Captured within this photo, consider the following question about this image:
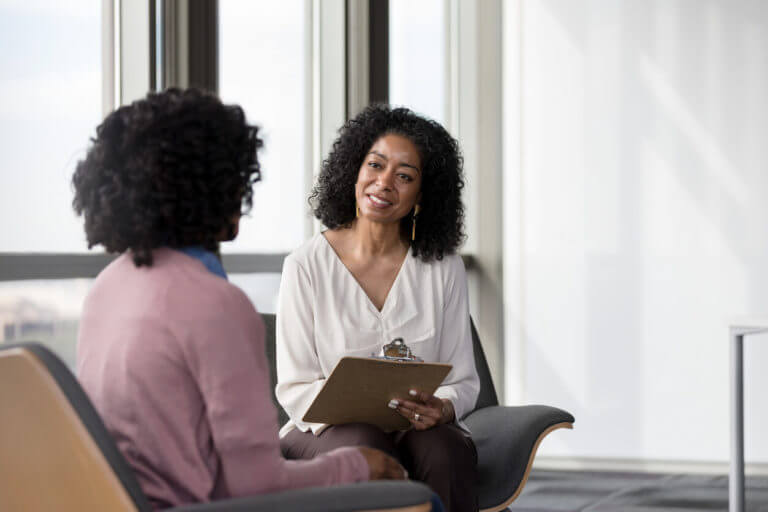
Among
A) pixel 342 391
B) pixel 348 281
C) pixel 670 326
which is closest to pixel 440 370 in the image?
pixel 342 391

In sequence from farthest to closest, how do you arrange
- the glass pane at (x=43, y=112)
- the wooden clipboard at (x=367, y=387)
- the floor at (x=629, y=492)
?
the floor at (x=629, y=492) < the glass pane at (x=43, y=112) < the wooden clipboard at (x=367, y=387)

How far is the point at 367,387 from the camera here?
1.88 meters

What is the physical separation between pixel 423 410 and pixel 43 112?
1.13 m

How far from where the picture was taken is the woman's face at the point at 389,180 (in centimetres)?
239

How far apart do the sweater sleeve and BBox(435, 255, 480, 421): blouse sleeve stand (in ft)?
3.42

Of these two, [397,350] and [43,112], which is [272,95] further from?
[397,350]

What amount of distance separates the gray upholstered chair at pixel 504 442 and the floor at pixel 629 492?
45.2 inches

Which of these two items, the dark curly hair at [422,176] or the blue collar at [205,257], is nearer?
the blue collar at [205,257]

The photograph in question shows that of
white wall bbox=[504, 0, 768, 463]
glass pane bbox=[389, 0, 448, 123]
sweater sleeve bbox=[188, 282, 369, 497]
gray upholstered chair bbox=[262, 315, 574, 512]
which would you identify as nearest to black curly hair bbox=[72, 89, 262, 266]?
sweater sleeve bbox=[188, 282, 369, 497]

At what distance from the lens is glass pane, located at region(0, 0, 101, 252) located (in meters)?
2.10

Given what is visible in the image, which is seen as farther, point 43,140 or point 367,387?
point 43,140

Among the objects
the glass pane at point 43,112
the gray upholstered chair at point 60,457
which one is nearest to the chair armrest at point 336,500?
the gray upholstered chair at point 60,457

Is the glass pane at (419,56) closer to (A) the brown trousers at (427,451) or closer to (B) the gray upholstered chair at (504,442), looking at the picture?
(B) the gray upholstered chair at (504,442)

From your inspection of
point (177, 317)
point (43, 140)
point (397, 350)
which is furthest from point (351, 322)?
point (177, 317)
